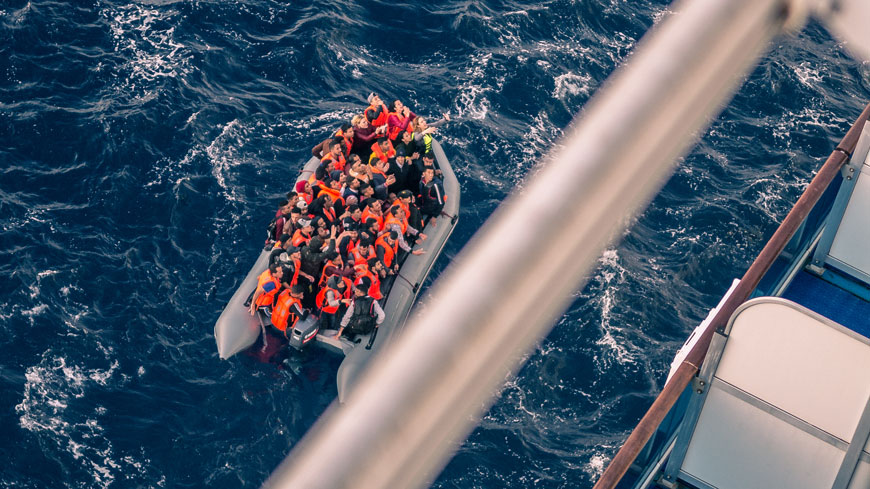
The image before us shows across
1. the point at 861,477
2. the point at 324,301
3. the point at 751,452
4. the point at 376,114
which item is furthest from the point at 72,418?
the point at 861,477

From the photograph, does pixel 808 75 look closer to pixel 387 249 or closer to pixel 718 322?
pixel 387 249

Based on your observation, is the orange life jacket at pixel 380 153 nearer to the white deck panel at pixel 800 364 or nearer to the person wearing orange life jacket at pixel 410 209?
the person wearing orange life jacket at pixel 410 209

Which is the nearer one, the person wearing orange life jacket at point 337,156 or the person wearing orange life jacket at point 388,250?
the person wearing orange life jacket at point 388,250

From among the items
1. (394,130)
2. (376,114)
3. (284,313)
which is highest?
(376,114)

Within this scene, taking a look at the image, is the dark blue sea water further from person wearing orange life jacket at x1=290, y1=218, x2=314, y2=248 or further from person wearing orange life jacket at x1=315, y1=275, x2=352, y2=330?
person wearing orange life jacket at x1=290, y1=218, x2=314, y2=248

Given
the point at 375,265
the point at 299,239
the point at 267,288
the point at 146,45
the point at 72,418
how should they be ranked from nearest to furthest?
1. the point at 72,418
2. the point at 267,288
3. the point at 375,265
4. the point at 299,239
5. the point at 146,45

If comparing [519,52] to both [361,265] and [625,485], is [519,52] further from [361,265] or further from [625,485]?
[625,485]

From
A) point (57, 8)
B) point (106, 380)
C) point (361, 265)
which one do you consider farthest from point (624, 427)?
point (57, 8)

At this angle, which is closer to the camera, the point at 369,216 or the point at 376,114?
the point at 369,216

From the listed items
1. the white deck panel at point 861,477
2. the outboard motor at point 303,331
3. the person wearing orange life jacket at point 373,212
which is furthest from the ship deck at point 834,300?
the outboard motor at point 303,331
